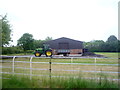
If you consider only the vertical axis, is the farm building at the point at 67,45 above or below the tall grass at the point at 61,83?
above

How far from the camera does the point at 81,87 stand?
313 centimetres

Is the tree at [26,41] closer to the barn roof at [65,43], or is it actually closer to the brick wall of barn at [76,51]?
the barn roof at [65,43]

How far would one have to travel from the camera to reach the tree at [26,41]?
2265 cm

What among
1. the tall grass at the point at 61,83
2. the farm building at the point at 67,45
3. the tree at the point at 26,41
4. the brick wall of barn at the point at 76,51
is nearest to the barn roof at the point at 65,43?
the farm building at the point at 67,45

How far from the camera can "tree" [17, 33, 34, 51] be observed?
2265cm

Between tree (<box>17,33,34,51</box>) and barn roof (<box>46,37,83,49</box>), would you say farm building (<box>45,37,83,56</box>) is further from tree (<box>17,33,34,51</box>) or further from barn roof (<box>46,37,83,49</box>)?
tree (<box>17,33,34,51</box>)

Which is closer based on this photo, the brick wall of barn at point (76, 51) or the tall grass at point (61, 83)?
the tall grass at point (61, 83)

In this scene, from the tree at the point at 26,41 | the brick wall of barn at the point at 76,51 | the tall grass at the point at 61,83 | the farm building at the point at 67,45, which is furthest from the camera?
the tree at the point at 26,41

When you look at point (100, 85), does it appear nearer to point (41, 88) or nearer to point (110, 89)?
point (110, 89)

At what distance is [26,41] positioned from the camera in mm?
22844

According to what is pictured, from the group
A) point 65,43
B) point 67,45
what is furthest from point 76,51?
point 65,43

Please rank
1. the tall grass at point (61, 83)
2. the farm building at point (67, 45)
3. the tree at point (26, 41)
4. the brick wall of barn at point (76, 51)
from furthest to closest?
the tree at point (26, 41) → the farm building at point (67, 45) → the brick wall of barn at point (76, 51) → the tall grass at point (61, 83)

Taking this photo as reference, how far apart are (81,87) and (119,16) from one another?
2.02m

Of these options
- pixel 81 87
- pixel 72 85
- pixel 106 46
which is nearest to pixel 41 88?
pixel 72 85
